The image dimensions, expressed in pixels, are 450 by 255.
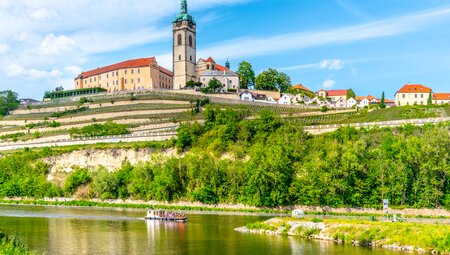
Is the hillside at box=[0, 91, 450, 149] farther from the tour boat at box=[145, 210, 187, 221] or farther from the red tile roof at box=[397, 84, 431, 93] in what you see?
the tour boat at box=[145, 210, 187, 221]

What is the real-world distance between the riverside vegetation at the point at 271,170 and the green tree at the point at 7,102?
131 ft

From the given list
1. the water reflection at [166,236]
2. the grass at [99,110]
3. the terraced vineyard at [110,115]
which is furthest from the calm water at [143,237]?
the grass at [99,110]

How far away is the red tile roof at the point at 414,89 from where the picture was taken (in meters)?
98.4

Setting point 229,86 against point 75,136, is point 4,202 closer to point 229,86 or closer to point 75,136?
point 75,136

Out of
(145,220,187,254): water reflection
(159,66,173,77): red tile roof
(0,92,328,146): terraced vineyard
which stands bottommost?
(145,220,187,254): water reflection

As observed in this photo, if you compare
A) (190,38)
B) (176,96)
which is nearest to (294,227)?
(176,96)

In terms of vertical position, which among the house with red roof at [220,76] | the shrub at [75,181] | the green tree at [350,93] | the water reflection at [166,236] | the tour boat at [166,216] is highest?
the house with red roof at [220,76]

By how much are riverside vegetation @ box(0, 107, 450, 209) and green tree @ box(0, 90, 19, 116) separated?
39.9 meters

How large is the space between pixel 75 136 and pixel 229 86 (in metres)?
36.7

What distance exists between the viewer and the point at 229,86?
11069cm

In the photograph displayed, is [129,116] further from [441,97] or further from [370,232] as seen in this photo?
[370,232]

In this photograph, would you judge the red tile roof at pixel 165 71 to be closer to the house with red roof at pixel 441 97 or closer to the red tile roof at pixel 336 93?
the red tile roof at pixel 336 93

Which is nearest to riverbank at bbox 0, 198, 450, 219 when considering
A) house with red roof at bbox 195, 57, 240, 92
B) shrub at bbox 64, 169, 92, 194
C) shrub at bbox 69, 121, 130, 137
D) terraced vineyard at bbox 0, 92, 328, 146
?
shrub at bbox 64, 169, 92, 194

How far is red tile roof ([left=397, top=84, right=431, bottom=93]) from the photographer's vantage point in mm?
98375
